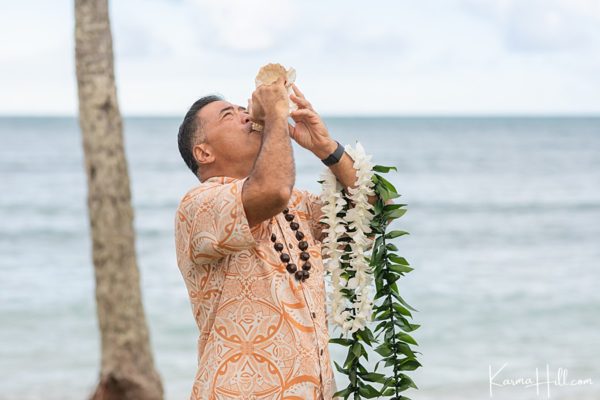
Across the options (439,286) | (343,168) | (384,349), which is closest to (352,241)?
(343,168)

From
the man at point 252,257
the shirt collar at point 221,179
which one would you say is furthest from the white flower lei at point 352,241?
the shirt collar at point 221,179

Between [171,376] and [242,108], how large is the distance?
23.9ft

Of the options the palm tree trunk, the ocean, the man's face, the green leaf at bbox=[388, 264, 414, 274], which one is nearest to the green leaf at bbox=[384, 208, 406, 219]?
the green leaf at bbox=[388, 264, 414, 274]

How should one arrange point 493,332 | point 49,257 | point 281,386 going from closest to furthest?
point 281,386, point 493,332, point 49,257

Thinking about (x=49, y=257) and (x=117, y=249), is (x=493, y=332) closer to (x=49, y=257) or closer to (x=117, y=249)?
(x=117, y=249)

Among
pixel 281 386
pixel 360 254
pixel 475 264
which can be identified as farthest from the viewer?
pixel 475 264

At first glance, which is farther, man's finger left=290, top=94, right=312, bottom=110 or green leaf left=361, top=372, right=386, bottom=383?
green leaf left=361, top=372, right=386, bottom=383

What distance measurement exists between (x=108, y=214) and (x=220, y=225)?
337 cm

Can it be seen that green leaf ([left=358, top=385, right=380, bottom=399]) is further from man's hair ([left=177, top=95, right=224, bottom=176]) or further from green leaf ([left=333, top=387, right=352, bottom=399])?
man's hair ([left=177, top=95, right=224, bottom=176])

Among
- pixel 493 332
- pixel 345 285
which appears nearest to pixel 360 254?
pixel 345 285

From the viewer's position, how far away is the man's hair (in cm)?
291

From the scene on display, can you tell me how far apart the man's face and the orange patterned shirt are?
0.07m

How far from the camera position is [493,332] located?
37.4 ft

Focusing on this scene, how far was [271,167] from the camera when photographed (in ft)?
8.33
